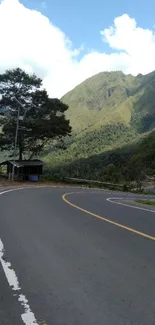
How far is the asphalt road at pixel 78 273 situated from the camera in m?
4.01

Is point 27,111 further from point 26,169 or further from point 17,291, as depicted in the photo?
point 17,291

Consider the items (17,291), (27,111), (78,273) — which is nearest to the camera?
(17,291)

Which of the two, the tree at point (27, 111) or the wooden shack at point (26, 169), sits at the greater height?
the tree at point (27, 111)

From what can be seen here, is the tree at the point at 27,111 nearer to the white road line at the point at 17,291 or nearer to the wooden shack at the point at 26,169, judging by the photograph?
the wooden shack at the point at 26,169

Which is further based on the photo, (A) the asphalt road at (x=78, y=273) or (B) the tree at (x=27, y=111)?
(B) the tree at (x=27, y=111)

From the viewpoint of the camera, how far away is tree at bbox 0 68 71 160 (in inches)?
1777

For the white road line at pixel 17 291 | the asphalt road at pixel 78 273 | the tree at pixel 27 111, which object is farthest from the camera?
the tree at pixel 27 111

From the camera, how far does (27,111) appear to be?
46.5 metres

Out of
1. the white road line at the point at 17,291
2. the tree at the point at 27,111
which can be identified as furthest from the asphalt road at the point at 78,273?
the tree at the point at 27,111

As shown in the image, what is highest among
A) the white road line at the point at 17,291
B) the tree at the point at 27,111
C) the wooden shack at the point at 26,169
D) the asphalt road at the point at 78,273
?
the tree at the point at 27,111

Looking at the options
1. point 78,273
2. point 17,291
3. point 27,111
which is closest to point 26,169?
point 27,111

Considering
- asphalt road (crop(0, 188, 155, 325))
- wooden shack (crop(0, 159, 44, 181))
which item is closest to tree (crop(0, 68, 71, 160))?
wooden shack (crop(0, 159, 44, 181))

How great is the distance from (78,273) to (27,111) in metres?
42.2

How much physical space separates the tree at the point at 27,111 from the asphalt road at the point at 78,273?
35.6 metres
